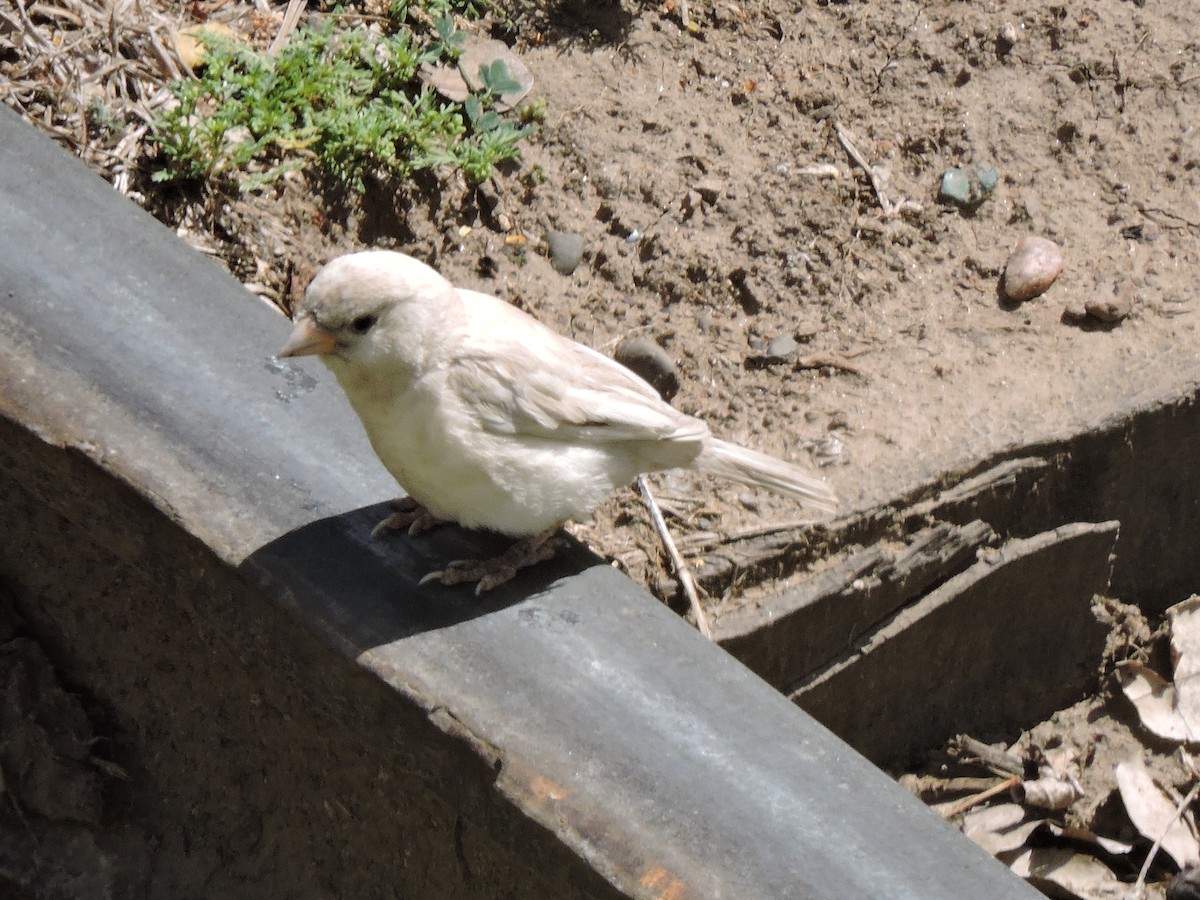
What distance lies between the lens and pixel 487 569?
3.00 metres

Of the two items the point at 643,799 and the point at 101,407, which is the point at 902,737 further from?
the point at 101,407

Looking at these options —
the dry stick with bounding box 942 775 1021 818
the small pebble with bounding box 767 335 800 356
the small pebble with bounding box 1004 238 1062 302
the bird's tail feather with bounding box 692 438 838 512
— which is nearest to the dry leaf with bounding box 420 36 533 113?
the small pebble with bounding box 767 335 800 356

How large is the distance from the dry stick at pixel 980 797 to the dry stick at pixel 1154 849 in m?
0.47

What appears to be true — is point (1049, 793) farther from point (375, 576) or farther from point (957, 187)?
point (375, 576)

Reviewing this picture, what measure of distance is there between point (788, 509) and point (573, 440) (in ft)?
3.67

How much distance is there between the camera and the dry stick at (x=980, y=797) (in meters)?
4.59

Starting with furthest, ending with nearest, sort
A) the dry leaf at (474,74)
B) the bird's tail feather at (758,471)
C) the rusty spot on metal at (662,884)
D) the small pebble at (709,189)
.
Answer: the dry leaf at (474,74) < the small pebble at (709,189) < the bird's tail feather at (758,471) < the rusty spot on metal at (662,884)

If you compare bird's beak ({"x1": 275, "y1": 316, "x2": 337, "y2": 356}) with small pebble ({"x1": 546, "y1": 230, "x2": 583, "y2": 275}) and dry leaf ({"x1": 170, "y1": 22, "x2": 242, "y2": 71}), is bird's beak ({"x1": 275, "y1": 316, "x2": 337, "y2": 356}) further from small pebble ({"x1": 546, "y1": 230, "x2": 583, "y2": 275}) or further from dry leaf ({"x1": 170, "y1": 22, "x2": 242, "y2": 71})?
dry leaf ({"x1": 170, "y1": 22, "x2": 242, "y2": 71})

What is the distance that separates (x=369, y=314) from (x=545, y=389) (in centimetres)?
45

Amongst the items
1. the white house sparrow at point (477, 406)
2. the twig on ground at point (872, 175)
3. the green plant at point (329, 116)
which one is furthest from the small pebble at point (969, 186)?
the white house sparrow at point (477, 406)

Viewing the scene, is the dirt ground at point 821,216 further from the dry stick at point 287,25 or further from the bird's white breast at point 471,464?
the bird's white breast at point 471,464

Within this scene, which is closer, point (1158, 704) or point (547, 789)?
point (547, 789)

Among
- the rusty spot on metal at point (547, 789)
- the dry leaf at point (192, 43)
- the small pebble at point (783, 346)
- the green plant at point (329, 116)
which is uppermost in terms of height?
the dry leaf at point (192, 43)

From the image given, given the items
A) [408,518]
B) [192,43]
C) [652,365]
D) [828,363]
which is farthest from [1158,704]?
[192,43]
